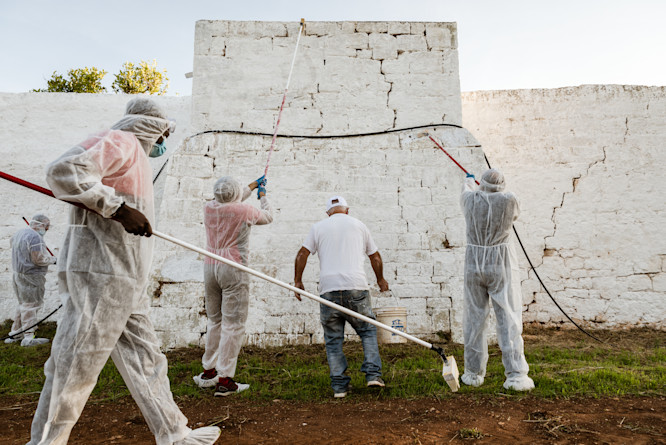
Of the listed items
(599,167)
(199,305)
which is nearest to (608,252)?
(599,167)

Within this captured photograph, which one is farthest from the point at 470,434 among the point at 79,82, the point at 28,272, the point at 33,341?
the point at 79,82

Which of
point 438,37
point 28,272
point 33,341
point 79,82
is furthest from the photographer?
point 79,82

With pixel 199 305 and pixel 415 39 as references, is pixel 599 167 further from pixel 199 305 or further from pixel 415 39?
pixel 199 305

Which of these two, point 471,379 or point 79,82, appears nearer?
point 471,379

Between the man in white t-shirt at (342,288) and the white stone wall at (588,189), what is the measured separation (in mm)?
3612

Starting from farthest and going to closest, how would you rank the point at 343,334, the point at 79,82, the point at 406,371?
the point at 79,82
the point at 406,371
the point at 343,334

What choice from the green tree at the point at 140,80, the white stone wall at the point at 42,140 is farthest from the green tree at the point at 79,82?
the white stone wall at the point at 42,140

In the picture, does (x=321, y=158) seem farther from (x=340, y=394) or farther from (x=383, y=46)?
(x=340, y=394)

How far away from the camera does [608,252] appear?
6.46 meters

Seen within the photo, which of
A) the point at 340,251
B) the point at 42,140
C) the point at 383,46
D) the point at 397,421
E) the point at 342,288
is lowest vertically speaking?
the point at 397,421

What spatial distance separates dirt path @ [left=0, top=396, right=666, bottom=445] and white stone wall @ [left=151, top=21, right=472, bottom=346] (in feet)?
6.49

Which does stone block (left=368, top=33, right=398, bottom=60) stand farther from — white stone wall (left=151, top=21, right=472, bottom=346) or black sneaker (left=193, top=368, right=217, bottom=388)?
black sneaker (left=193, top=368, right=217, bottom=388)

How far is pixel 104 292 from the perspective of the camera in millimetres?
2252

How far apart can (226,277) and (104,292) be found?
170 cm
